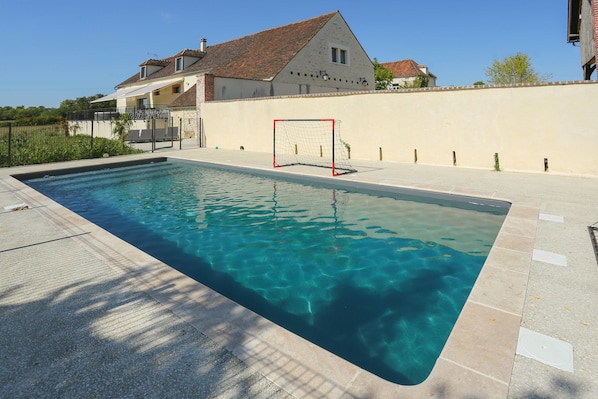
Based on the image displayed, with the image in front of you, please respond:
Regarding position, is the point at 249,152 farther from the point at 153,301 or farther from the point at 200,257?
the point at 153,301

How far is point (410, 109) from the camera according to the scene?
49.0ft

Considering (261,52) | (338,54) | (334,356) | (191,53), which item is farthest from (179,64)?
(334,356)

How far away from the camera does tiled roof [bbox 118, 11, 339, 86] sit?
2845 centimetres

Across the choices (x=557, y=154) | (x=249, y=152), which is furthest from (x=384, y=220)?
(x=249, y=152)

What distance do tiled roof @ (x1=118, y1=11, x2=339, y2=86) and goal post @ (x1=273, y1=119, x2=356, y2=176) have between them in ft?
28.9

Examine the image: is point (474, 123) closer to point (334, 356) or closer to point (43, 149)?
point (334, 356)

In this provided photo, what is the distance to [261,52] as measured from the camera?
31.7m

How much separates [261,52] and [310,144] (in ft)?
56.1

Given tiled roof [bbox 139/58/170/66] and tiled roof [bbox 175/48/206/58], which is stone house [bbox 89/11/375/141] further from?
tiled roof [bbox 139/58/170/66]

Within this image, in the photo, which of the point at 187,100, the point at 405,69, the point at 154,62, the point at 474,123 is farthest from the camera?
the point at 405,69

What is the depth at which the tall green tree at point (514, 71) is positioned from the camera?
1682 inches

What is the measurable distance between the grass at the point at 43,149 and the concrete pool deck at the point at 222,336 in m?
13.1

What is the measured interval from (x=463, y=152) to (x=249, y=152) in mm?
11544

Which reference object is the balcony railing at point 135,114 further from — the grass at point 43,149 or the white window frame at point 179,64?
the grass at point 43,149
